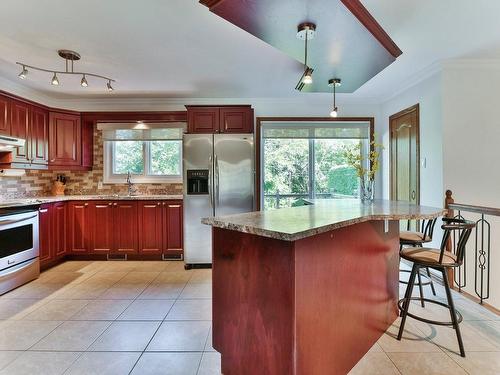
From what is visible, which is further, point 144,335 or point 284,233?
point 144,335

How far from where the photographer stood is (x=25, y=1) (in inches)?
81.5

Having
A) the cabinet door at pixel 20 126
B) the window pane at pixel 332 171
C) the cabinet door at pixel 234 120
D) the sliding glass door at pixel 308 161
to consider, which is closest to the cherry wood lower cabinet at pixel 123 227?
the cabinet door at pixel 20 126

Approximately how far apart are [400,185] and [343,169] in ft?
3.13

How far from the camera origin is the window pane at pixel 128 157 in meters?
4.77

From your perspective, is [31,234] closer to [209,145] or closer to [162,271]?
[162,271]

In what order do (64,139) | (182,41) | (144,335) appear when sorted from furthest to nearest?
(64,139) < (182,41) < (144,335)

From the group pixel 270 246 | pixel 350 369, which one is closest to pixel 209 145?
pixel 270 246

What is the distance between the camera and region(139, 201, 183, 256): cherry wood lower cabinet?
420 centimetres

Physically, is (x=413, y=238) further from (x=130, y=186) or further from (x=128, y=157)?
(x=128, y=157)

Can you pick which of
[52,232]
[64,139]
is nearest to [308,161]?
[64,139]

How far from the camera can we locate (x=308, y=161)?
4.87 meters

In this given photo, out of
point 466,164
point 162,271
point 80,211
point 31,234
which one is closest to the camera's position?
point 466,164

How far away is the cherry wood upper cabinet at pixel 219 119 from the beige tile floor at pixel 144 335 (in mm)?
2134

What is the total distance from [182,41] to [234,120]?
5.09 ft
